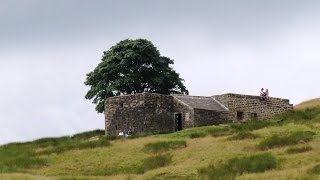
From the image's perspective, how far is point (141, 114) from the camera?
205ft

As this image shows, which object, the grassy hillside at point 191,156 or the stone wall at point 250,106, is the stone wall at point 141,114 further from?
the stone wall at point 250,106

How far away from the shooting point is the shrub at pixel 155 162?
42031 millimetres

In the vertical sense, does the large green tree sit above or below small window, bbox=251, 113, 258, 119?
above

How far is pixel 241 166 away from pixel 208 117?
25.4 metres

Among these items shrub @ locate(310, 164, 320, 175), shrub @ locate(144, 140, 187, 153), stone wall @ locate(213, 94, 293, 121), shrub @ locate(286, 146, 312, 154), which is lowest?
shrub @ locate(310, 164, 320, 175)

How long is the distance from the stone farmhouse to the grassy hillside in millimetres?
4867

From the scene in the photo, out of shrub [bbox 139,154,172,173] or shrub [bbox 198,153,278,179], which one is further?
shrub [bbox 139,154,172,173]

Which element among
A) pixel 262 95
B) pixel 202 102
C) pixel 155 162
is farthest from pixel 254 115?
pixel 155 162

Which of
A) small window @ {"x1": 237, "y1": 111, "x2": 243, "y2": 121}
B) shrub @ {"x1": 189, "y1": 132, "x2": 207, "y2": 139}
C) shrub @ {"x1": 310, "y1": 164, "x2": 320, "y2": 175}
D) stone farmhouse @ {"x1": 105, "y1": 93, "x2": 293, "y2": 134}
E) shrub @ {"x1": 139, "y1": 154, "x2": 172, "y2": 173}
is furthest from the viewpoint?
small window @ {"x1": 237, "y1": 111, "x2": 243, "y2": 121}

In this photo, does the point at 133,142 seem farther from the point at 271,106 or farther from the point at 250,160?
the point at 271,106

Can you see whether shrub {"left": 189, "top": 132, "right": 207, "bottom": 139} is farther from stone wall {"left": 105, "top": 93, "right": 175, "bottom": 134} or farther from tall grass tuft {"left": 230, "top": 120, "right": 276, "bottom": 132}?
stone wall {"left": 105, "top": 93, "right": 175, "bottom": 134}

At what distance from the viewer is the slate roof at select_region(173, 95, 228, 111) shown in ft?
209

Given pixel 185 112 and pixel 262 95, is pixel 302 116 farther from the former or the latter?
pixel 185 112

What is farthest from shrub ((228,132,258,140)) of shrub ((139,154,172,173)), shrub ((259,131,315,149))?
shrub ((139,154,172,173))
